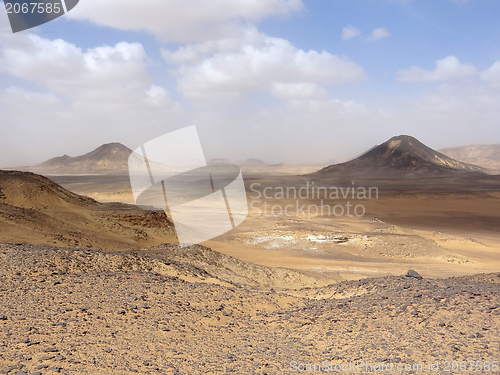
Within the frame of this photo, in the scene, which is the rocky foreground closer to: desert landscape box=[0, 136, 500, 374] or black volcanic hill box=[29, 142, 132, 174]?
desert landscape box=[0, 136, 500, 374]

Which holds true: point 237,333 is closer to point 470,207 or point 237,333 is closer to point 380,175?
point 470,207

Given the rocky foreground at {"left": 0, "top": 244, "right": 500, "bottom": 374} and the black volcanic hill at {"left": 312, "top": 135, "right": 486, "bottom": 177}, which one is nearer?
the rocky foreground at {"left": 0, "top": 244, "right": 500, "bottom": 374}

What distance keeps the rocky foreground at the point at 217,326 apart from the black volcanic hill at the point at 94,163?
100418 millimetres

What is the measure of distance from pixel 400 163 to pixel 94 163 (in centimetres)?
8673

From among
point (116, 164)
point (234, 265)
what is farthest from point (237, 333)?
point (116, 164)

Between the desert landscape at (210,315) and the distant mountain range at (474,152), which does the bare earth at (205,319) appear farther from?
the distant mountain range at (474,152)

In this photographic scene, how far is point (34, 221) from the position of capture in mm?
10984

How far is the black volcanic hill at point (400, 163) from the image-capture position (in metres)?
70.4

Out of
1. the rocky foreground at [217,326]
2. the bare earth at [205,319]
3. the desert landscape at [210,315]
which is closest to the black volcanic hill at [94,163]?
Answer: the desert landscape at [210,315]

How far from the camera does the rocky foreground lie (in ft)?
11.2

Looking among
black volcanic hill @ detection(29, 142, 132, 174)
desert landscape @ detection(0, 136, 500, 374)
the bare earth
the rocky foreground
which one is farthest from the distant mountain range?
the rocky foreground

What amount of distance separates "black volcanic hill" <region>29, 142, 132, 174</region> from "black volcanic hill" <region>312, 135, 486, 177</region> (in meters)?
61.4

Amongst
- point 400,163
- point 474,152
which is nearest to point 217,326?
point 400,163

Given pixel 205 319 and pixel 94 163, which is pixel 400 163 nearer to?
pixel 205 319
